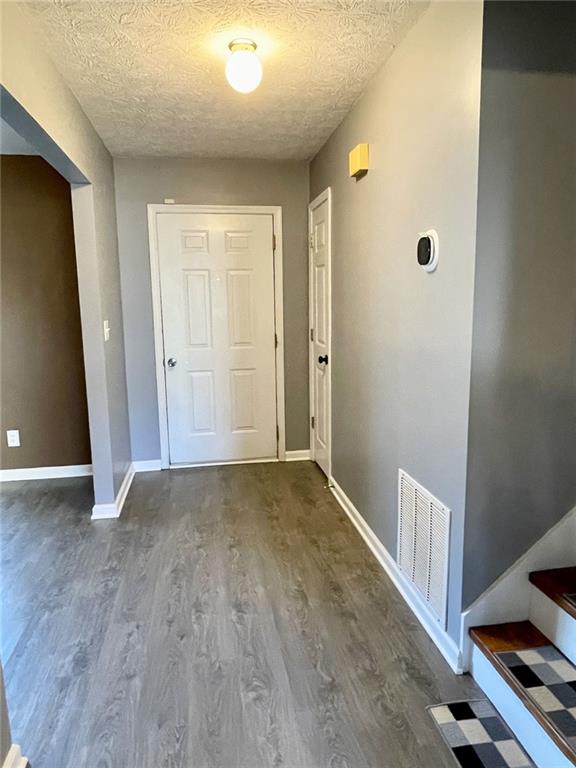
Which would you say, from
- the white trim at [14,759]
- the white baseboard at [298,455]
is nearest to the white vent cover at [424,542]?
the white trim at [14,759]

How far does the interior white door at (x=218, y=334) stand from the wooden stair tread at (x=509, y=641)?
2.60 metres

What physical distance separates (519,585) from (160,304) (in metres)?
3.05

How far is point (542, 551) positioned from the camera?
1.83m

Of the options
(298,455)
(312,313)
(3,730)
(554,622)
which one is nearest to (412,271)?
(554,622)

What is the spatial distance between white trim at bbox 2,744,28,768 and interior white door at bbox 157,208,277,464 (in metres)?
2.66

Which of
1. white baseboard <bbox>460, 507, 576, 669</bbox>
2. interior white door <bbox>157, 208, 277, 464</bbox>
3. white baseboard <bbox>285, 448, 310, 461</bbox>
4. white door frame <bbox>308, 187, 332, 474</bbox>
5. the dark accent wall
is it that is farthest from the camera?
white baseboard <bbox>285, 448, 310, 461</bbox>

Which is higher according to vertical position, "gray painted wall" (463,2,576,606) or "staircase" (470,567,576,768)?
"gray painted wall" (463,2,576,606)

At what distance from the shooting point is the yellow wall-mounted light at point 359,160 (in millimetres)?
2542

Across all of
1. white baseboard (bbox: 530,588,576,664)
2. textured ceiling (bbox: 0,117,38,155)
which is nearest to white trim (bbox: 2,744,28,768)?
white baseboard (bbox: 530,588,576,664)

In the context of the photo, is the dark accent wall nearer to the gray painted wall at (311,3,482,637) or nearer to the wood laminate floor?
the wood laminate floor

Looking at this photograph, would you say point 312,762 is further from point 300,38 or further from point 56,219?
point 56,219

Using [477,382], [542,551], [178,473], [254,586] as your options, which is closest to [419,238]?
[477,382]

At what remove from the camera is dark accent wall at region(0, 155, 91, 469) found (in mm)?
3588

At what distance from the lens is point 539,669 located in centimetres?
163
